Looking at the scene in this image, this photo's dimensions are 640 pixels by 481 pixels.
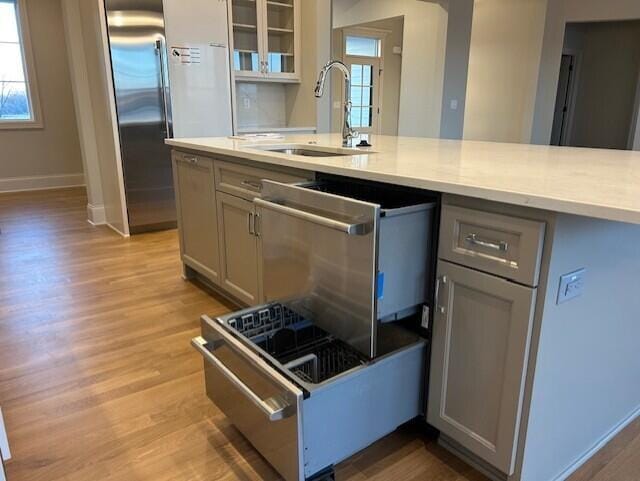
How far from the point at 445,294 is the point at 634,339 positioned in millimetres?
679

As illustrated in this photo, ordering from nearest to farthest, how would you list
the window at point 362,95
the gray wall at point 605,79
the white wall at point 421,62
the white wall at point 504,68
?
the white wall at point 421,62, the white wall at point 504,68, the gray wall at point 605,79, the window at point 362,95

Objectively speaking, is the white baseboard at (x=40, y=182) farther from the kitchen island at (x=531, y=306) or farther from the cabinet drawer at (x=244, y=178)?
the kitchen island at (x=531, y=306)

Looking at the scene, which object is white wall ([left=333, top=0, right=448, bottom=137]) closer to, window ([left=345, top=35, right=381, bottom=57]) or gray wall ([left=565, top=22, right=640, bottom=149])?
window ([left=345, top=35, right=381, bottom=57])

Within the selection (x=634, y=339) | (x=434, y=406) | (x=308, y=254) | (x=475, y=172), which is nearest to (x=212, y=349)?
(x=308, y=254)

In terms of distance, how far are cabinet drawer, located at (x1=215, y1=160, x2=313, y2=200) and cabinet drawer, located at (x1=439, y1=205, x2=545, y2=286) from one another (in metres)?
0.71

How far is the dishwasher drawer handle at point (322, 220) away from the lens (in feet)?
4.04

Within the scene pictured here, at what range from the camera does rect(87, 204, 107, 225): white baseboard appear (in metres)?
4.48

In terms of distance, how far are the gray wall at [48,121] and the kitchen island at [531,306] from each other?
5780 millimetres

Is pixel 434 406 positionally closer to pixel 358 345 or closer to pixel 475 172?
pixel 358 345

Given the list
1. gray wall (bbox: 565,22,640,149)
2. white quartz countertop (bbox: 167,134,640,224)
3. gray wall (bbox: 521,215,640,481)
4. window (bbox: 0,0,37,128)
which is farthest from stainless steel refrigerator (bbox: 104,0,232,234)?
gray wall (bbox: 565,22,640,149)

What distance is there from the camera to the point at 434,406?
4.68 ft

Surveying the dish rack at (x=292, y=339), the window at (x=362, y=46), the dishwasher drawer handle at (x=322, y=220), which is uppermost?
the window at (x=362, y=46)

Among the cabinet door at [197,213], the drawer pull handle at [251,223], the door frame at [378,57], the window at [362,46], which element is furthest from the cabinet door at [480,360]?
the window at [362,46]

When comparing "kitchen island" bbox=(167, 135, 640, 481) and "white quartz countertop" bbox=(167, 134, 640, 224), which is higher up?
"white quartz countertop" bbox=(167, 134, 640, 224)
